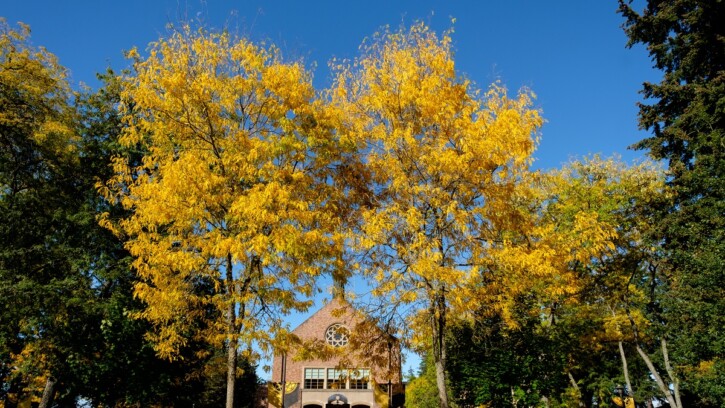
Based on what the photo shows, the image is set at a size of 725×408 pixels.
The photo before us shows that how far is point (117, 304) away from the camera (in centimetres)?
1515

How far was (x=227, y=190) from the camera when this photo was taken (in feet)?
28.4

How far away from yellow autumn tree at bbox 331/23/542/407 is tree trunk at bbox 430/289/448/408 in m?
0.02

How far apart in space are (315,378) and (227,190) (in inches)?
1348

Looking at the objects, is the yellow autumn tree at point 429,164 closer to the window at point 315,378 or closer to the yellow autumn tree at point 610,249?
the yellow autumn tree at point 610,249

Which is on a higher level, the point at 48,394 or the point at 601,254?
the point at 601,254

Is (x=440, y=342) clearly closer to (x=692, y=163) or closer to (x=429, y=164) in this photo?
(x=429, y=164)

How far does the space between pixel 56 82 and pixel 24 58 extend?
0.97m

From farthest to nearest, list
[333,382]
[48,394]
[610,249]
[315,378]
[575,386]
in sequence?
[315,378] → [333,382] → [575,386] → [610,249] → [48,394]

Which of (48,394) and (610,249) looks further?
(610,249)

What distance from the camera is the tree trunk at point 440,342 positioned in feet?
30.8

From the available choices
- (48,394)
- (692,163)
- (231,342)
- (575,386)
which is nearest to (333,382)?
(575,386)

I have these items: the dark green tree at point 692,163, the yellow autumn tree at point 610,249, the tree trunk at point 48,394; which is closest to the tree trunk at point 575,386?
the yellow autumn tree at point 610,249

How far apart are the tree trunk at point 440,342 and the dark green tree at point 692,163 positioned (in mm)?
9823

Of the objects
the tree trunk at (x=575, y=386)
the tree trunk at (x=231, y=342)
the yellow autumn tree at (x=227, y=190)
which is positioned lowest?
the tree trunk at (x=575, y=386)
